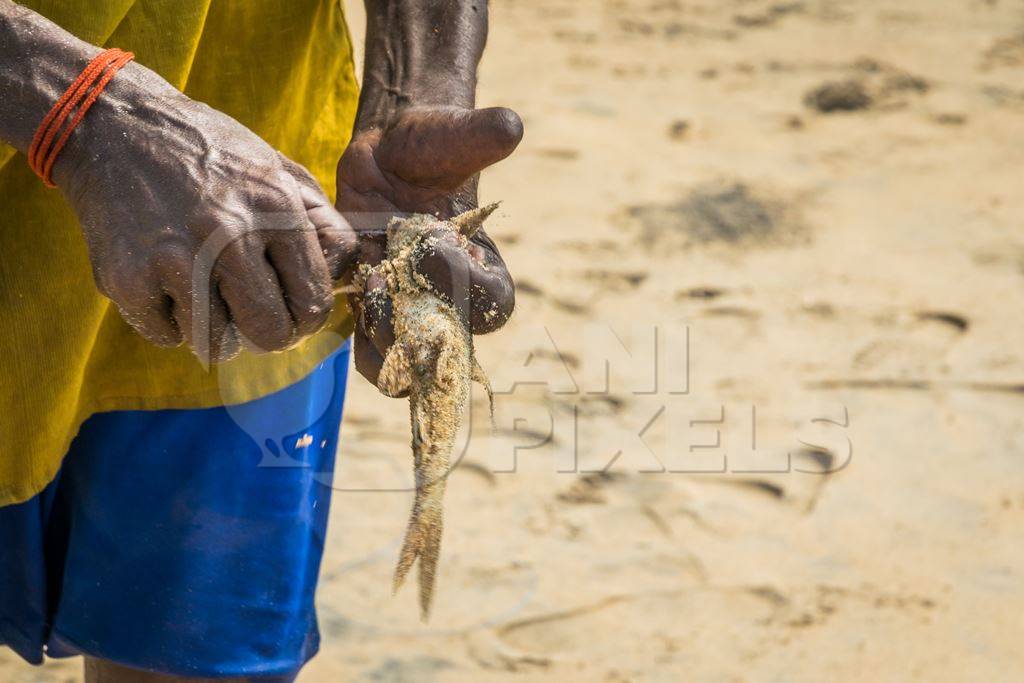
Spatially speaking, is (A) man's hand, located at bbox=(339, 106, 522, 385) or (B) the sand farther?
(B) the sand

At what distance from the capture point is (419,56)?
176cm

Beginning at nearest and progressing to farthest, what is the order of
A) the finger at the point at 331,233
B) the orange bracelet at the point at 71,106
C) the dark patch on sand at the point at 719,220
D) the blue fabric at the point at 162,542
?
the orange bracelet at the point at 71,106 < the finger at the point at 331,233 < the blue fabric at the point at 162,542 < the dark patch on sand at the point at 719,220

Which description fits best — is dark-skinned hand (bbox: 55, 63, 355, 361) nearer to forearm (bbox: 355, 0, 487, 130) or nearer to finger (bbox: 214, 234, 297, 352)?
finger (bbox: 214, 234, 297, 352)

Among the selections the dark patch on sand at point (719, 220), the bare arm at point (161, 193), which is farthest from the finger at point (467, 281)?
the dark patch on sand at point (719, 220)

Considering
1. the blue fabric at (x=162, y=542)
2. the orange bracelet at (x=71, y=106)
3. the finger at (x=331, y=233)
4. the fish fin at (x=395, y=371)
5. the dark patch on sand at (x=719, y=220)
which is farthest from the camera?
the dark patch on sand at (x=719, y=220)

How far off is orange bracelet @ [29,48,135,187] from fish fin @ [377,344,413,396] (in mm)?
435

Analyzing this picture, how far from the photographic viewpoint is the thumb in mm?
1531

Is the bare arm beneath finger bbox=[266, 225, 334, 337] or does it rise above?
above

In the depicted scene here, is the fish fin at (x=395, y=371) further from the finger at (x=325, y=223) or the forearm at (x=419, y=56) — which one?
the forearm at (x=419, y=56)

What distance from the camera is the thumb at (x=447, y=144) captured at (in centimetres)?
153

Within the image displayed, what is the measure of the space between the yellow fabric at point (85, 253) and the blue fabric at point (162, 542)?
0.14ft

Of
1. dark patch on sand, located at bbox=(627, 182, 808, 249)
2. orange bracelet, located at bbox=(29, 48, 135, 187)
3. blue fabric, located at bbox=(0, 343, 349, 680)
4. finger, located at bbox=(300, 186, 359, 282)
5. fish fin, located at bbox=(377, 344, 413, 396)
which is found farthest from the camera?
dark patch on sand, located at bbox=(627, 182, 808, 249)

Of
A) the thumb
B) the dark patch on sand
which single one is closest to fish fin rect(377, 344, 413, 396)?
the thumb

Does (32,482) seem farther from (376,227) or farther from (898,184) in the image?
(898,184)
